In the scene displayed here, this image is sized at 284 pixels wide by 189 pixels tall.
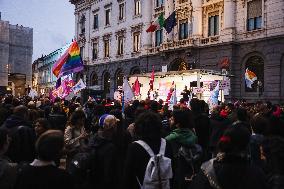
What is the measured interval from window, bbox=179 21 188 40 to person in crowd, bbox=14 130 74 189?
26.2 metres

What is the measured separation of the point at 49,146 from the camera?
3309mm

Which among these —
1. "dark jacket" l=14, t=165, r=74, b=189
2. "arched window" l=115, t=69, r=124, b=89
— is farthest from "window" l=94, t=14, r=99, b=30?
"dark jacket" l=14, t=165, r=74, b=189

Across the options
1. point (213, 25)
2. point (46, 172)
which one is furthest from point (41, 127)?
point (213, 25)

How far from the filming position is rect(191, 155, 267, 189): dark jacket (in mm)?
2990

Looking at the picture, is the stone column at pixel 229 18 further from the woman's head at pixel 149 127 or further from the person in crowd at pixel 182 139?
the woman's head at pixel 149 127

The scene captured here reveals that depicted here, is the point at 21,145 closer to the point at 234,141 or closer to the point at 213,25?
the point at 234,141

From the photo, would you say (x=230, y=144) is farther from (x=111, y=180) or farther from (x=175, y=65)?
(x=175, y=65)

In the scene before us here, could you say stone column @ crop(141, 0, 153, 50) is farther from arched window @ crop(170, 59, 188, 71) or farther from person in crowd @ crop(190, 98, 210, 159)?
person in crowd @ crop(190, 98, 210, 159)

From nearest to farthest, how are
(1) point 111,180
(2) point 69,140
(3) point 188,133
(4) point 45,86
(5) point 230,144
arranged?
1. (5) point 230,144
2. (1) point 111,180
3. (3) point 188,133
4. (2) point 69,140
5. (4) point 45,86

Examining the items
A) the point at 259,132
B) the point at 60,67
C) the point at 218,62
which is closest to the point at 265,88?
the point at 218,62

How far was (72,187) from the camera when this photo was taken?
131 inches

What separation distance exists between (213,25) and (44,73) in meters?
59.3

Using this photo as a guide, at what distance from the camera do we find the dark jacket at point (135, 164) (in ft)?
13.3

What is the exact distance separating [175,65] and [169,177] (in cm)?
2567
